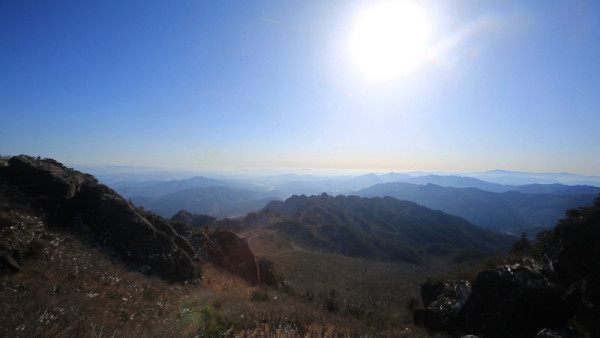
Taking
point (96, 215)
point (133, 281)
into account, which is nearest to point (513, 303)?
point (133, 281)

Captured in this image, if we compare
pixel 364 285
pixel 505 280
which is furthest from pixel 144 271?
pixel 364 285

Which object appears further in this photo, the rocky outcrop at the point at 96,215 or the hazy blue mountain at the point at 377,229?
the hazy blue mountain at the point at 377,229

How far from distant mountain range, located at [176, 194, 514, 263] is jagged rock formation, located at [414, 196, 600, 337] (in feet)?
165

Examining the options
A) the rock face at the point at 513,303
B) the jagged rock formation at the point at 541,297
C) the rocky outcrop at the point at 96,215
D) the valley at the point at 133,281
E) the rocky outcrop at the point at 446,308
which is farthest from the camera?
the rocky outcrop at the point at 96,215

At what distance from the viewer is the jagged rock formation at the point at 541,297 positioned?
8.68 metres

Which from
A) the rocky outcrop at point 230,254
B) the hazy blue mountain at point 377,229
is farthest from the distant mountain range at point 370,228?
the rocky outcrop at point 230,254

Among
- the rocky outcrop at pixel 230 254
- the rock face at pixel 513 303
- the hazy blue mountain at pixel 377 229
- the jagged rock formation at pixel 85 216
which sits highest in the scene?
the jagged rock formation at pixel 85 216

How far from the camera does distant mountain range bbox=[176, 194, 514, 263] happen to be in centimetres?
6750

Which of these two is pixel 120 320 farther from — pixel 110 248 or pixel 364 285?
pixel 364 285

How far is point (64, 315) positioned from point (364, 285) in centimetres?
2875

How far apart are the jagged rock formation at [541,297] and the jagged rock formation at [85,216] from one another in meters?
15.5

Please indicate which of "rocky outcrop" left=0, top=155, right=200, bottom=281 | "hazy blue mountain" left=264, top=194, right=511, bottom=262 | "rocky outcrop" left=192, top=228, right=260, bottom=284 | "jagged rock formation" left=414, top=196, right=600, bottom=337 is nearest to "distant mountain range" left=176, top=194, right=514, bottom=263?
"hazy blue mountain" left=264, top=194, right=511, bottom=262

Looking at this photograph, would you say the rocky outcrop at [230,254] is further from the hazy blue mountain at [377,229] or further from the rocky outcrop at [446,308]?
the hazy blue mountain at [377,229]

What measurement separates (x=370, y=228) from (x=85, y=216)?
91963 mm
